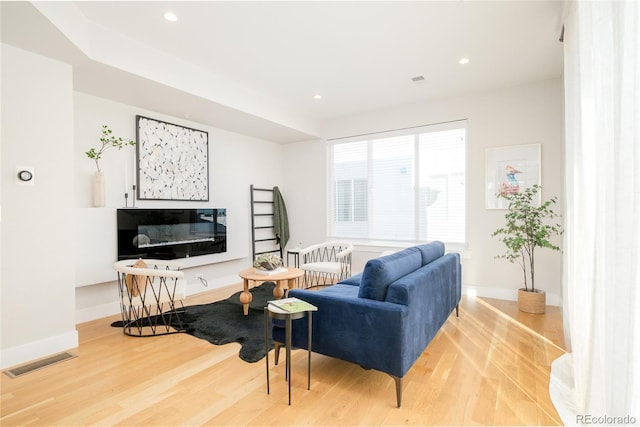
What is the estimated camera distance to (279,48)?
3.42 metres

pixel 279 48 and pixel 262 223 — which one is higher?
pixel 279 48

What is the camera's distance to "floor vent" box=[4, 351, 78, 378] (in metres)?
2.53

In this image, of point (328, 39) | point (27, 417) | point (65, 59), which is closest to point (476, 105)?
point (328, 39)

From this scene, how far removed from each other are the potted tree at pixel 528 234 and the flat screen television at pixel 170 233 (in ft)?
13.4

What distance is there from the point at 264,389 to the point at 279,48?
322 cm

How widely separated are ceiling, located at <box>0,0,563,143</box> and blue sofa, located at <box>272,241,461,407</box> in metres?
2.19

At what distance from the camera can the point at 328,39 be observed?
3250 millimetres

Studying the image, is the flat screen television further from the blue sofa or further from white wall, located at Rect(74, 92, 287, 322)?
the blue sofa

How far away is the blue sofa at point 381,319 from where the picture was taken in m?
2.05

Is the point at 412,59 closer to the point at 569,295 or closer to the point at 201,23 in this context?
the point at 201,23

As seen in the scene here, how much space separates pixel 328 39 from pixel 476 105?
→ 2679mm

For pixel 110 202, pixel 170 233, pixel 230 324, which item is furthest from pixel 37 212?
pixel 230 324

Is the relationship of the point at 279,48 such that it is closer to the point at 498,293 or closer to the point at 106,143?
the point at 106,143

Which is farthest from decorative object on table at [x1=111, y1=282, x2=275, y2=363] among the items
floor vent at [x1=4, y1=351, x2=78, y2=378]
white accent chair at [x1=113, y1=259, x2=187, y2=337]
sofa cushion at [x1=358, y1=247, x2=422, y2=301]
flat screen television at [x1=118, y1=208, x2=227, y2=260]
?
sofa cushion at [x1=358, y1=247, x2=422, y2=301]
